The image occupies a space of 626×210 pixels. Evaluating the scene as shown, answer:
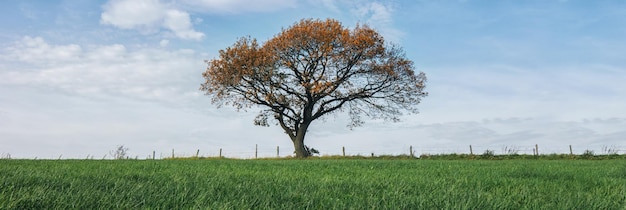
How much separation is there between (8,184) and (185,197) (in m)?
2.00

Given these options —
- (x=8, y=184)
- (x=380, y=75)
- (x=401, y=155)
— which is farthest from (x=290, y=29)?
(x=8, y=184)

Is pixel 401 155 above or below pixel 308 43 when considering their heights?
below

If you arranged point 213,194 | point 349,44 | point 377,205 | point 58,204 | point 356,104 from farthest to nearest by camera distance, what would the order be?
point 356,104 → point 349,44 → point 213,194 → point 377,205 → point 58,204

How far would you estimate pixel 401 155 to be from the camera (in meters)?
41.1

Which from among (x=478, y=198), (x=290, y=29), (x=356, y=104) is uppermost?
(x=290, y=29)

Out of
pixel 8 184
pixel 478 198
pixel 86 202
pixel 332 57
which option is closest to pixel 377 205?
Result: pixel 478 198

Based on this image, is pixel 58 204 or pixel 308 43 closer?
pixel 58 204

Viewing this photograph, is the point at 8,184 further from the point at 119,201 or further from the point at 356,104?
the point at 356,104

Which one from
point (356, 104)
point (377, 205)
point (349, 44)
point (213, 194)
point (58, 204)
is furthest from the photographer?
point (356, 104)

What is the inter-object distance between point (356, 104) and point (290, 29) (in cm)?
879

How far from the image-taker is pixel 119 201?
408cm

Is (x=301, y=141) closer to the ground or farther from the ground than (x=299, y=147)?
farther from the ground

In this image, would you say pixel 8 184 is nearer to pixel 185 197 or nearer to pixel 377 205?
pixel 185 197

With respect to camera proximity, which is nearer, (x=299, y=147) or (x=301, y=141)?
(x=299, y=147)
